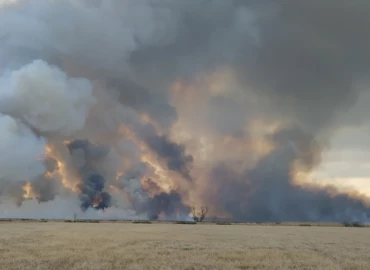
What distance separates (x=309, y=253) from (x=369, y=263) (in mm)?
6636

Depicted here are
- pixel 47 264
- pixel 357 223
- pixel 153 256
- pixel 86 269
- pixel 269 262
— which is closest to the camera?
pixel 86 269

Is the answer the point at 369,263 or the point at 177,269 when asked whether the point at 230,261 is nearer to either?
the point at 177,269

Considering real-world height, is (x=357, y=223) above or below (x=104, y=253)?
above

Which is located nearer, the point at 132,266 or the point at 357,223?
the point at 132,266

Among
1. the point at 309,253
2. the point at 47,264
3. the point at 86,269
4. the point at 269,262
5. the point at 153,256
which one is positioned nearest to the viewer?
the point at 86,269

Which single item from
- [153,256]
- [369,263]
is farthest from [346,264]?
[153,256]

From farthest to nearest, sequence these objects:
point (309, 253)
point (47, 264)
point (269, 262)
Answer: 1. point (309, 253)
2. point (269, 262)
3. point (47, 264)

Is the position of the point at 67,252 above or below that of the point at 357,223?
below

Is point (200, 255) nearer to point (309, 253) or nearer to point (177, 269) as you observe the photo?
point (177, 269)

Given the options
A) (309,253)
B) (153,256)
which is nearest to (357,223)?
(309,253)

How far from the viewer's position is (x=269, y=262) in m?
31.4

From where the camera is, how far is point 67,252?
35.8 m

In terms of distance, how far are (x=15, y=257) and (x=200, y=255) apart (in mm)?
15453

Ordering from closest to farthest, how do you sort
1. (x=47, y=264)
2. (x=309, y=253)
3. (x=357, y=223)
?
(x=47, y=264), (x=309, y=253), (x=357, y=223)
